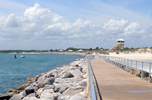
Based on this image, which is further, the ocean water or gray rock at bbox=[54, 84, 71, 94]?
the ocean water

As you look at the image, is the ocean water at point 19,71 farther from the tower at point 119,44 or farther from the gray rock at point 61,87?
the tower at point 119,44

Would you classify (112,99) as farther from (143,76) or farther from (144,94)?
(143,76)

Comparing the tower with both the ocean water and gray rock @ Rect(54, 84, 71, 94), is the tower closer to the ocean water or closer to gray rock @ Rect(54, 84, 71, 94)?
the ocean water

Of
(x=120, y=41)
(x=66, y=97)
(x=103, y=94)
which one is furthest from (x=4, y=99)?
(x=120, y=41)

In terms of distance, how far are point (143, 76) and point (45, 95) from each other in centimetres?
612

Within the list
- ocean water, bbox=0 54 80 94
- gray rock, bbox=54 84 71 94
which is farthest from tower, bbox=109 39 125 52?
gray rock, bbox=54 84 71 94

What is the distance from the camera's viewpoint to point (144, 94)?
6805 millimetres

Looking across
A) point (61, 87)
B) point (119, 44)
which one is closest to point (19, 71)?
point (61, 87)

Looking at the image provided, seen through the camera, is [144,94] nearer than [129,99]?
No

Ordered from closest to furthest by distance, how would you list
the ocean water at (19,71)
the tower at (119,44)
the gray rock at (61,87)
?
1. the gray rock at (61,87)
2. the ocean water at (19,71)
3. the tower at (119,44)

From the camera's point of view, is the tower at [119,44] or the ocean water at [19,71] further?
the tower at [119,44]

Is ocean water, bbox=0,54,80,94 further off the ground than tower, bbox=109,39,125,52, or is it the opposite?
tower, bbox=109,39,125,52

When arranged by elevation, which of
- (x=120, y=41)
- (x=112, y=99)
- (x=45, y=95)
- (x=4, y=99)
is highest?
(x=120, y=41)

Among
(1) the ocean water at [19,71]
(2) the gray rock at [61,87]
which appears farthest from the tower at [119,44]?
(2) the gray rock at [61,87]
